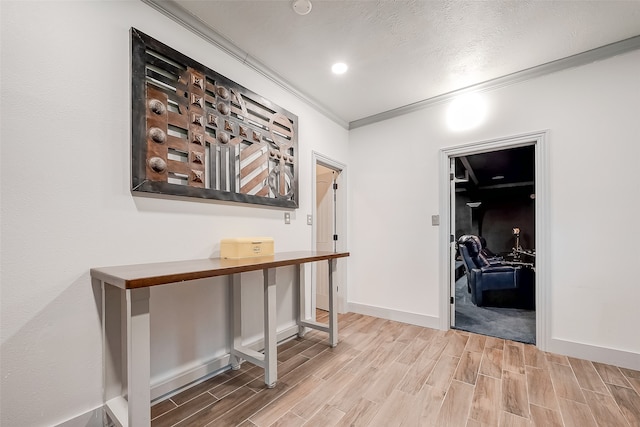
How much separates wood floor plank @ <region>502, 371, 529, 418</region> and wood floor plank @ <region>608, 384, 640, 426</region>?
501 millimetres

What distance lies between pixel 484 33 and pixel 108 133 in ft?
9.06

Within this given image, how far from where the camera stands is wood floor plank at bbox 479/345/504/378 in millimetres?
2180

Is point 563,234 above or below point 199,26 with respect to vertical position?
below

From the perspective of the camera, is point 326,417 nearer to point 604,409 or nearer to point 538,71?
point 604,409

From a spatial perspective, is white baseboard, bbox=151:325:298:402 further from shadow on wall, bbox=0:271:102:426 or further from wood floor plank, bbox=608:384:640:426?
wood floor plank, bbox=608:384:640:426

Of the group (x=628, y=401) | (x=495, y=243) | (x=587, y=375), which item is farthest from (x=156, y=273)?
(x=495, y=243)

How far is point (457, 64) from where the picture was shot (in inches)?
99.6

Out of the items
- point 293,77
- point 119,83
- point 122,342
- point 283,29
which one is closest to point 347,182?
point 293,77

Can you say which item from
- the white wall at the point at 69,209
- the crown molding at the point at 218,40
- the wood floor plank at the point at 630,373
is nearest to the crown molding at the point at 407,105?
the crown molding at the point at 218,40

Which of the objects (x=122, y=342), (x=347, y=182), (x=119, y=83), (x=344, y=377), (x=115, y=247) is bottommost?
(x=344, y=377)

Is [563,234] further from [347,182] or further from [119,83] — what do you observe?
[119,83]

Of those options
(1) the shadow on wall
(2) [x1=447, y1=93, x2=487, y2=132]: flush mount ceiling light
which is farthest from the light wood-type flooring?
(2) [x1=447, y1=93, x2=487, y2=132]: flush mount ceiling light

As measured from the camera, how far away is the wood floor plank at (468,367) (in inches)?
82.4

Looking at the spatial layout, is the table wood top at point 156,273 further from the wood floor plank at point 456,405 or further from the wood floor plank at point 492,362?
the wood floor plank at point 492,362
